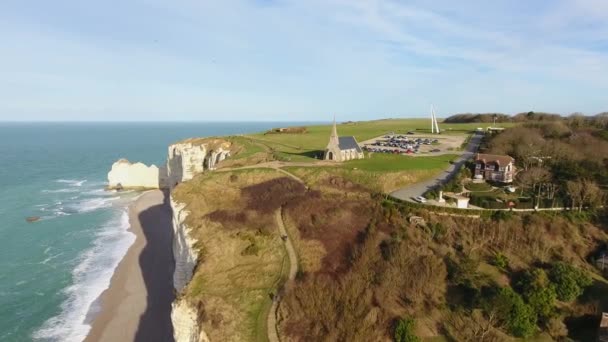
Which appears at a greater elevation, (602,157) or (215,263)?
(602,157)

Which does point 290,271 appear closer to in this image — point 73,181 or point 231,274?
point 231,274

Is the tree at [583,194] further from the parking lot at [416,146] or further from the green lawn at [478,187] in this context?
the parking lot at [416,146]

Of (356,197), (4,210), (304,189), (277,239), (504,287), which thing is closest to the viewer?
(504,287)


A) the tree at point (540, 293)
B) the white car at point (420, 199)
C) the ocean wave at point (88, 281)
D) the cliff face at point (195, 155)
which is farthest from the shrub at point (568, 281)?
the cliff face at point (195, 155)

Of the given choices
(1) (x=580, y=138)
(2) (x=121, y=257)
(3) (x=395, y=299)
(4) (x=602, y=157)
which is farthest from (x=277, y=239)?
(1) (x=580, y=138)

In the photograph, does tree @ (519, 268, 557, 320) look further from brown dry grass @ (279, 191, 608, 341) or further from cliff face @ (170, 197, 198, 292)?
cliff face @ (170, 197, 198, 292)

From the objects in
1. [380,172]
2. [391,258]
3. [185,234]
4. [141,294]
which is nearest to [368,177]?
[380,172]

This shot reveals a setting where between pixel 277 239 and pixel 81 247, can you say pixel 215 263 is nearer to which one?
pixel 277 239
